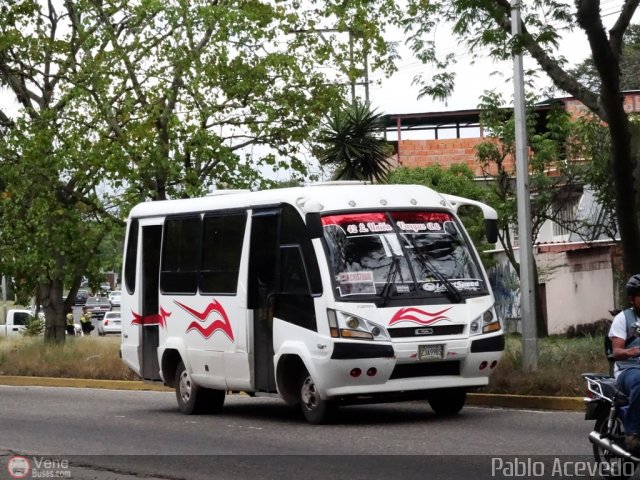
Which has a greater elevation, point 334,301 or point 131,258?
point 131,258

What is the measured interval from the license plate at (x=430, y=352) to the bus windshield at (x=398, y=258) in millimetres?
642

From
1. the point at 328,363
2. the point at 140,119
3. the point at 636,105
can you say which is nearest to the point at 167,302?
the point at 328,363

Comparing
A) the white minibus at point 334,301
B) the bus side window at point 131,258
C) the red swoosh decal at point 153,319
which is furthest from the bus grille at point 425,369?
the bus side window at point 131,258

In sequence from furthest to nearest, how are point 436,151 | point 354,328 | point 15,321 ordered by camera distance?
1. point 15,321
2. point 436,151
3. point 354,328

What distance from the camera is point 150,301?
20.0 meters

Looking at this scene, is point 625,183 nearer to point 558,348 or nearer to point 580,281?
point 558,348

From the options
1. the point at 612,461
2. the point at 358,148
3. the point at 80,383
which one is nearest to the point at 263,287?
the point at 612,461

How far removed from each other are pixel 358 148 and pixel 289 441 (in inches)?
927

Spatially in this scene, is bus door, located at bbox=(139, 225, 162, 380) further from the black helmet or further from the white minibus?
the black helmet

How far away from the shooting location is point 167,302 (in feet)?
62.7

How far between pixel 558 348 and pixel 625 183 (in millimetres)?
3626

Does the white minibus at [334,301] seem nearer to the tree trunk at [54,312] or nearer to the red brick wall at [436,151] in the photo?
the tree trunk at [54,312]

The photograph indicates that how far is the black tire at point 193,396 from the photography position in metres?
18.4

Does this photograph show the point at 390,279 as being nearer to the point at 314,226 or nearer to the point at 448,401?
the point at 314,226
